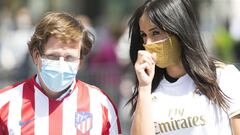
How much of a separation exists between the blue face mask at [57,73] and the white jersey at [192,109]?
543mm

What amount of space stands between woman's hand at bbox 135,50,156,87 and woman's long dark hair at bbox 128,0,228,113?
0.64 ft

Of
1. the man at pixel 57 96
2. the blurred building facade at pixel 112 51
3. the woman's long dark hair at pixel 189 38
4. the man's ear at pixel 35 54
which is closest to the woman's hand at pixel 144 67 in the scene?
the woman's long dark hair at pixel 189 38

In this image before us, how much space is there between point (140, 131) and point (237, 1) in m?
14.4

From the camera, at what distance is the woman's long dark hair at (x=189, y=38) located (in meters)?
5.02

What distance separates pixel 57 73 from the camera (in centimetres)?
508

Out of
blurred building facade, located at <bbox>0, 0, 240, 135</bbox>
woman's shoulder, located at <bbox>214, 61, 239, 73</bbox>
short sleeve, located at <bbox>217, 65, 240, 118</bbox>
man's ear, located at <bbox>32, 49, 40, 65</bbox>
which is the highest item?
man's ear, located at <bbox>32, 49, 40, 65</bbox>

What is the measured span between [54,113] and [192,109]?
841mm

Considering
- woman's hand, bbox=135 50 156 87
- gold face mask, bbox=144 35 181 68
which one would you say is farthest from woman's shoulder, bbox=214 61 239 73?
woman's hand, bbox=135 50 156 87

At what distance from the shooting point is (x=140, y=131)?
5.01 metres

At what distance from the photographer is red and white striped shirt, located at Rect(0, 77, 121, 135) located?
508 centimetres

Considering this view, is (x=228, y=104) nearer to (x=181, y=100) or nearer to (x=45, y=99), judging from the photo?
(x=181, y=100)

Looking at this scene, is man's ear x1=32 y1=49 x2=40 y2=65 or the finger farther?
man's ear x1=32 y1=49 x2=40 y2=65

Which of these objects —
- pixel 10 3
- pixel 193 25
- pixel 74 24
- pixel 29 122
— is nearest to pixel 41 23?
pixel 74 24

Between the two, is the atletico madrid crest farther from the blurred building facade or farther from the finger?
the blurred building facade
